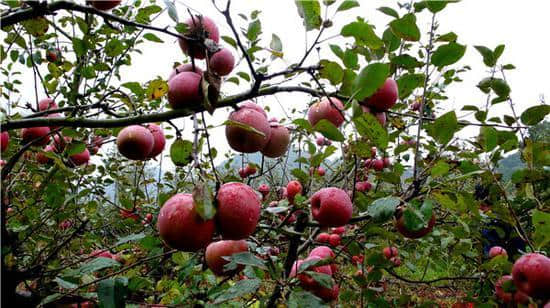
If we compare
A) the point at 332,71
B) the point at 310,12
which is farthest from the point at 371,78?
the point at 310,12

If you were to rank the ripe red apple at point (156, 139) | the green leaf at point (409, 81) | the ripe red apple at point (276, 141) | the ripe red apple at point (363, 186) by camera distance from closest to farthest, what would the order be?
the green leaf at point (409, 81), the ripe red apple at point (276, 141), the ripe red apple at point (156, 139), the ripe red apple at point (363, 186)

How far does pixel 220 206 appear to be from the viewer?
687 millimetres

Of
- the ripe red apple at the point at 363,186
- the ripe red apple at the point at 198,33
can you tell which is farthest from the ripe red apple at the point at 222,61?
the ripe red apple at the point at 363,186

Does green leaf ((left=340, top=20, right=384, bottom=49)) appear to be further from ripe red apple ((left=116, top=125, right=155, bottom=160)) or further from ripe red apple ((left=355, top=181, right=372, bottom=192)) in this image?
ripe red apple ((left=355, top=181, right=372, bottom=192))

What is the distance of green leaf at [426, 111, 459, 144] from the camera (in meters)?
0.86

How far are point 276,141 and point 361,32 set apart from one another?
1.21 ft

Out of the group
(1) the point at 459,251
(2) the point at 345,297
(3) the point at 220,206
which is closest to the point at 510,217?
(1) the point at 459,251

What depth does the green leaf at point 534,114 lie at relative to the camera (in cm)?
103

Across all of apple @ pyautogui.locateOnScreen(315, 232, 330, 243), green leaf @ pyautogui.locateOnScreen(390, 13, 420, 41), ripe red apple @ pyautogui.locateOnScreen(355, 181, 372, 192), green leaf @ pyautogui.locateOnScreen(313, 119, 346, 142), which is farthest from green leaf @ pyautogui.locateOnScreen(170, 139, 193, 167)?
ripe red apple @ pyautogui.locateOnScreen(355, 181, 372, 192)

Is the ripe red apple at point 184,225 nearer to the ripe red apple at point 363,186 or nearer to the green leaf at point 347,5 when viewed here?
the green leaf at point 347,5

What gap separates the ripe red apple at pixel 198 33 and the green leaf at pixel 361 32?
299 millimetres

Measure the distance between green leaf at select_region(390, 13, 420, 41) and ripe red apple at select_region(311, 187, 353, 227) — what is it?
486mm

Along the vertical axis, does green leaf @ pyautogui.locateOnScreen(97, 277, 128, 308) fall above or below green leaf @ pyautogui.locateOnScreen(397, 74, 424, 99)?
below

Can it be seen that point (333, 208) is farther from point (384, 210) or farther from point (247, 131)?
point (247, 131)
